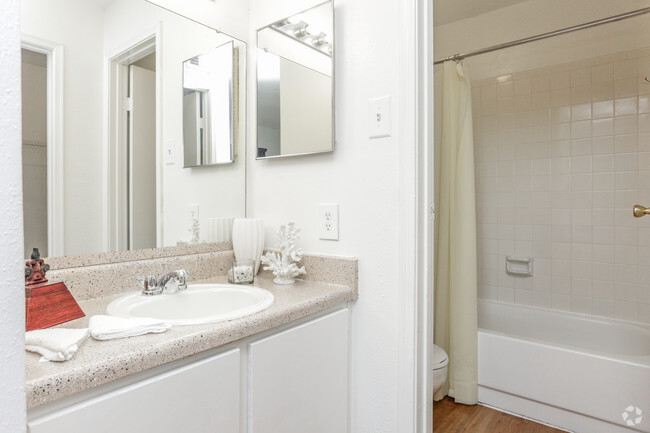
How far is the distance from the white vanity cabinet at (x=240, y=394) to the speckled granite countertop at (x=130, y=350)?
1.3 inches

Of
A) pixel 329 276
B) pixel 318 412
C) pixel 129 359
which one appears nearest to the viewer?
pixel 129 359

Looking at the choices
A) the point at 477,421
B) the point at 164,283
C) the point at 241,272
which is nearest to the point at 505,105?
the point at 477,421

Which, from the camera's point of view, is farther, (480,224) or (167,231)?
(480,224)

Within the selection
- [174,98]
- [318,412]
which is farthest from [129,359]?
[174,98]

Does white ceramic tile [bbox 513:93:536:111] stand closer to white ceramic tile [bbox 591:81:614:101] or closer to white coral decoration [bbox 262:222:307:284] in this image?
white ceramic tile [bbox 591:81:614:101]

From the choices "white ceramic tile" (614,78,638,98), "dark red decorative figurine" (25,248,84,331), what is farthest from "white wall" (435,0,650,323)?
"dark red decorative figurine" (25,248,84,331)

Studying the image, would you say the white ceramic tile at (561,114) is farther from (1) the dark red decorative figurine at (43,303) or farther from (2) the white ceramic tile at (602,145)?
(1) the dark red decorative figurine at (43,303)

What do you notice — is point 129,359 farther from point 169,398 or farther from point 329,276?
point 329,276

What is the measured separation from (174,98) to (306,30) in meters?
0.54

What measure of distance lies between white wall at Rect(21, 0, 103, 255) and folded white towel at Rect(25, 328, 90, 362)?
0.42m

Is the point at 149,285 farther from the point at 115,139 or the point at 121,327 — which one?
the point at 115,139

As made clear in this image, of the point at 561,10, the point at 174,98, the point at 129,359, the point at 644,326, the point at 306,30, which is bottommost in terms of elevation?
the point at 644,326

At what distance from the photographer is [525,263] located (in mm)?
2449

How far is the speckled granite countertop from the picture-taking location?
0.54m
